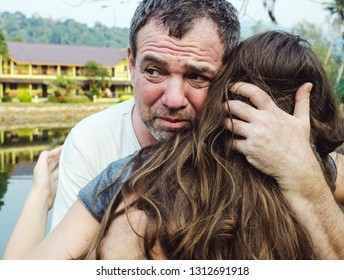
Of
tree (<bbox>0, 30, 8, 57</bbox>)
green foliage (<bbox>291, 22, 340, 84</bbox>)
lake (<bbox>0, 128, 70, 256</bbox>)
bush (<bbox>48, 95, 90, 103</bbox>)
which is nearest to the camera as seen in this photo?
green foliage (<bbox>291, 22, 340, 84</bbox>)

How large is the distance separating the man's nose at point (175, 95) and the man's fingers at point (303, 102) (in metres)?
0.22

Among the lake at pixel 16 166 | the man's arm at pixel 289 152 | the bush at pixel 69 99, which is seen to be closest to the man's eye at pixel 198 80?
the man's arm at pixel 289 152

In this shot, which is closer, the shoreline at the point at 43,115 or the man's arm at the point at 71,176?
the man's arm at the point at 71,176

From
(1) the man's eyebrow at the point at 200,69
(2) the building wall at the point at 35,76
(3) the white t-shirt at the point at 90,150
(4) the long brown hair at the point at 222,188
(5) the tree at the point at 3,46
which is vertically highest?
(1) the man's eyebrow at the point at 200,69

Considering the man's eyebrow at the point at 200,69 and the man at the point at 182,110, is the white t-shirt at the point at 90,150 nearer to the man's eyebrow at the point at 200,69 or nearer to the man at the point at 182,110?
the man at the point at 182,110

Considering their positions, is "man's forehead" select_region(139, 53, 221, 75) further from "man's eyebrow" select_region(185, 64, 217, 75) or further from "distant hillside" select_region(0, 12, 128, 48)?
"distant hillside" select_region(0, 12, 128, 48)

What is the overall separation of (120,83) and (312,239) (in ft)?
61.4

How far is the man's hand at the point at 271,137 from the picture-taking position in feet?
2.68

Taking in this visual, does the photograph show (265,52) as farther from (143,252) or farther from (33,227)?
(33,227)

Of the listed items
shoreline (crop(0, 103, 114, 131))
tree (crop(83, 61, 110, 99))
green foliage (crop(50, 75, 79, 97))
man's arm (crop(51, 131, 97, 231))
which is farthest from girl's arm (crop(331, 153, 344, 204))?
tree (crop(83, 61, 110, 99))

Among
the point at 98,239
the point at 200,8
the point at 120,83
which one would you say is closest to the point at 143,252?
the point at 98,239

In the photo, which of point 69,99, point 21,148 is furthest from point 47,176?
point 69,99

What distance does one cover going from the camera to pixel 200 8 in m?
0.96

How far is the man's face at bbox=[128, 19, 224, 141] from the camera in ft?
3.14
